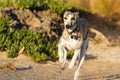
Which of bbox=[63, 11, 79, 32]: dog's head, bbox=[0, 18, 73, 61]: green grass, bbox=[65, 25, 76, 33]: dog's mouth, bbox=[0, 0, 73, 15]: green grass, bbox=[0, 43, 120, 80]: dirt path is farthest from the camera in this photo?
bbox=[0, 0, 73, 15]: green grass

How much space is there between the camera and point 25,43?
12844 millimetres

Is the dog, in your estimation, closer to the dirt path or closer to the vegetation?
the dirt path

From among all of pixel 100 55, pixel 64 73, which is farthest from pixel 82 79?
pixel 100 55

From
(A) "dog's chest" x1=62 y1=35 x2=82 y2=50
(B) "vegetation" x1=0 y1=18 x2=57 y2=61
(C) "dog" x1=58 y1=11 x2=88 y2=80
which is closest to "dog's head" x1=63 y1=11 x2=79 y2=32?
(C) "dog" x1=58 y1=11 x2=88 y2=80

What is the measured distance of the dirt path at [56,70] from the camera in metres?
10.8

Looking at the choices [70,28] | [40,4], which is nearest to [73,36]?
[70,28]

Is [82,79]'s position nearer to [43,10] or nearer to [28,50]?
[28,50]

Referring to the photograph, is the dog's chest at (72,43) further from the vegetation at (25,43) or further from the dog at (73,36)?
the vegetation at (25,43)

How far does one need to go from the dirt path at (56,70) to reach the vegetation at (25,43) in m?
0.20

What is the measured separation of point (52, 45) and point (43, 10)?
2.69m

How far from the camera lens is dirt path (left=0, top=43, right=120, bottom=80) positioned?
424 inches

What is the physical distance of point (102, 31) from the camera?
677 inches

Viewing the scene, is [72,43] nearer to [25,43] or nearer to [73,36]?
[73,36]

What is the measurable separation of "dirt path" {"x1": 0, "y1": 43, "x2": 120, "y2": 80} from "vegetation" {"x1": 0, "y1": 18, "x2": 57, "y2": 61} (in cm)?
20
